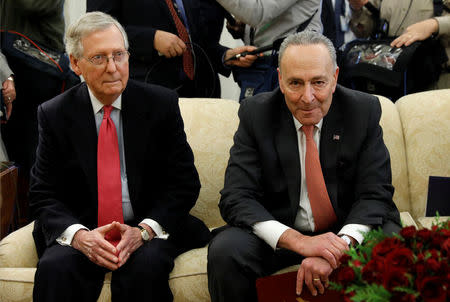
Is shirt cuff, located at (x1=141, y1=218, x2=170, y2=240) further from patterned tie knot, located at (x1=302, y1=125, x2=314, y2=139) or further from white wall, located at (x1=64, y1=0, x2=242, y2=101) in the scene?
white wall, located at (x1=64, y1=0, x2=242, y2=101)

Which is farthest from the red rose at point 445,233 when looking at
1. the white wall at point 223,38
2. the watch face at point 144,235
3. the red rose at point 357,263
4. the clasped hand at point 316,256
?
the white wall at point 223,38

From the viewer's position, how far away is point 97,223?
2496mm

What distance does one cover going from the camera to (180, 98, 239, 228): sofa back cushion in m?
2.82

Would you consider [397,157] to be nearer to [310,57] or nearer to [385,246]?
[310,57]

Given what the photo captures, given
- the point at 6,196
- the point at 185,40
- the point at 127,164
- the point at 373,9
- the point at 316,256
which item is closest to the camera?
the point at 316,256

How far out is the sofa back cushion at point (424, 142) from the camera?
9.29 ft

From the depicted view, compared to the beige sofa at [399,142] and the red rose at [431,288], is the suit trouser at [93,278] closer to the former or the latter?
the beige sofa at [399,142]

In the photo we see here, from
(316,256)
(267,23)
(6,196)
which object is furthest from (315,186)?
(6,196)

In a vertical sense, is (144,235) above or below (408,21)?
below

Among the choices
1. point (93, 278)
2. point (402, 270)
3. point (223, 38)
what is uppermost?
point (223, 38)

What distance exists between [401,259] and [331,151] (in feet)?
3.24

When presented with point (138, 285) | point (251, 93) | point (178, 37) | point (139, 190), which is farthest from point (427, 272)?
point (178, 37)

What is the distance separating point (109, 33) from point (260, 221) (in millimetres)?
895

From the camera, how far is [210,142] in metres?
2.87
